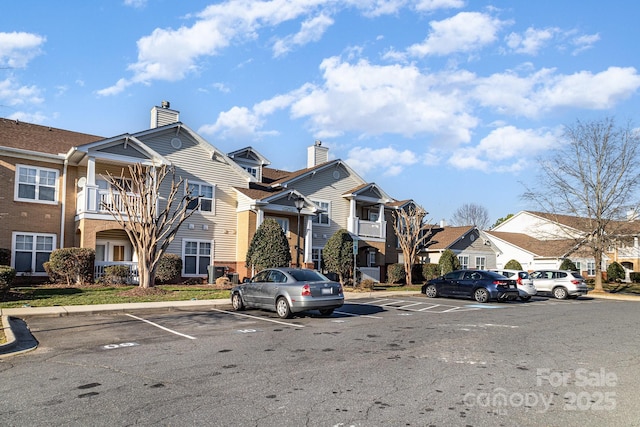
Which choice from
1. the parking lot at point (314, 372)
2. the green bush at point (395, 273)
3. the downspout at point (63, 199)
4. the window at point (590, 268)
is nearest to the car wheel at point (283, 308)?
the parking lot at point (314, 372)

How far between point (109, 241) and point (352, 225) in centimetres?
1504

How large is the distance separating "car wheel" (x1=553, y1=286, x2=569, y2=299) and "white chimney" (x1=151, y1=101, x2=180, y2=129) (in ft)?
75.2

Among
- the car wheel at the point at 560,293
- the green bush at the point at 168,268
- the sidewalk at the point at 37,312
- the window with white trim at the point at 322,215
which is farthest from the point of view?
the window with white trim at the point at 322,215

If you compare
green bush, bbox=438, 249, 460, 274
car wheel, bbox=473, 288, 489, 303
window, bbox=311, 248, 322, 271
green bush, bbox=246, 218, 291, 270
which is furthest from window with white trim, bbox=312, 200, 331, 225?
car wheel, bbox=473, 288, 489, 303

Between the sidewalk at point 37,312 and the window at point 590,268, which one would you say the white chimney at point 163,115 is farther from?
the window at point 590,268

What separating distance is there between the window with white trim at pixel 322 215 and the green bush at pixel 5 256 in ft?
54.7

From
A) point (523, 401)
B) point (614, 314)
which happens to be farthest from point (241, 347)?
point (614, 314)

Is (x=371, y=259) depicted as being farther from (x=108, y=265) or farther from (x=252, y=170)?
(x=108, y=265)

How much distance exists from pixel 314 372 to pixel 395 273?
27.3m

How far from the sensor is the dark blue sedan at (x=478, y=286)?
858 inches

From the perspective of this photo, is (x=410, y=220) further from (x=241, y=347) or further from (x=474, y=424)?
(x=474, y=424)

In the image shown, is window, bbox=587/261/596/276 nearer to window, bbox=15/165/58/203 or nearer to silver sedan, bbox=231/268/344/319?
silver sedan, bbox=231/268/344/319

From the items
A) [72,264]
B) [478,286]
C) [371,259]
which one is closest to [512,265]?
[371,259]

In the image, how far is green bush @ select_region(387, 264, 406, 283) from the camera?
3466 centimetres
